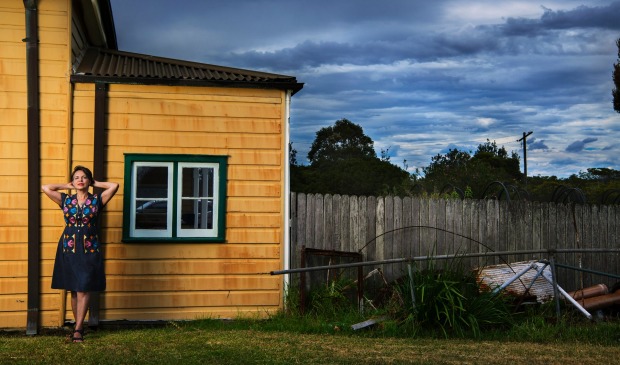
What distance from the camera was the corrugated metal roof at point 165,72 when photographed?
Answer: 1060cm

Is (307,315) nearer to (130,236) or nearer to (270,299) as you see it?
(270,299)

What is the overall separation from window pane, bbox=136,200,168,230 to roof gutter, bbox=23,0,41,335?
1.35m

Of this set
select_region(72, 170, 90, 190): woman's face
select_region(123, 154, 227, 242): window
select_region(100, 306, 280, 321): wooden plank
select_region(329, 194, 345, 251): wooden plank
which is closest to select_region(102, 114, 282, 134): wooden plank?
select_region(123, 154, 227, 242): window

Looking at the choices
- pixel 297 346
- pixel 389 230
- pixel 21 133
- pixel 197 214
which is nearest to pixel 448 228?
pixel 389 230

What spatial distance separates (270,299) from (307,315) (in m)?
0.74

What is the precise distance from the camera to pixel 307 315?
33.8 feet

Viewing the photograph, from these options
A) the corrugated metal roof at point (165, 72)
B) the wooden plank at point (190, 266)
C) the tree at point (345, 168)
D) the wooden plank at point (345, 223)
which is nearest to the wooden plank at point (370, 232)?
the wooden plank at point (345, 223)

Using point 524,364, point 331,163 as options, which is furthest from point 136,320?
point 331,163

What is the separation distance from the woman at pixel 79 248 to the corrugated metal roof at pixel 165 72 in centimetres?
213

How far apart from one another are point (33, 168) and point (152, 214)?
1701 millimetres

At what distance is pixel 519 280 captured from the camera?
34.8 feet

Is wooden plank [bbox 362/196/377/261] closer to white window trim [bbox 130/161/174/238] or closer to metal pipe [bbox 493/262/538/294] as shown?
metal pipe [bbox 493/262/538/294]

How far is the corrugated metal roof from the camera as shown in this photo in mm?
10602

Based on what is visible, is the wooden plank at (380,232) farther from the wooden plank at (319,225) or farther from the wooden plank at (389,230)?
the wooden plank at (319,225)
